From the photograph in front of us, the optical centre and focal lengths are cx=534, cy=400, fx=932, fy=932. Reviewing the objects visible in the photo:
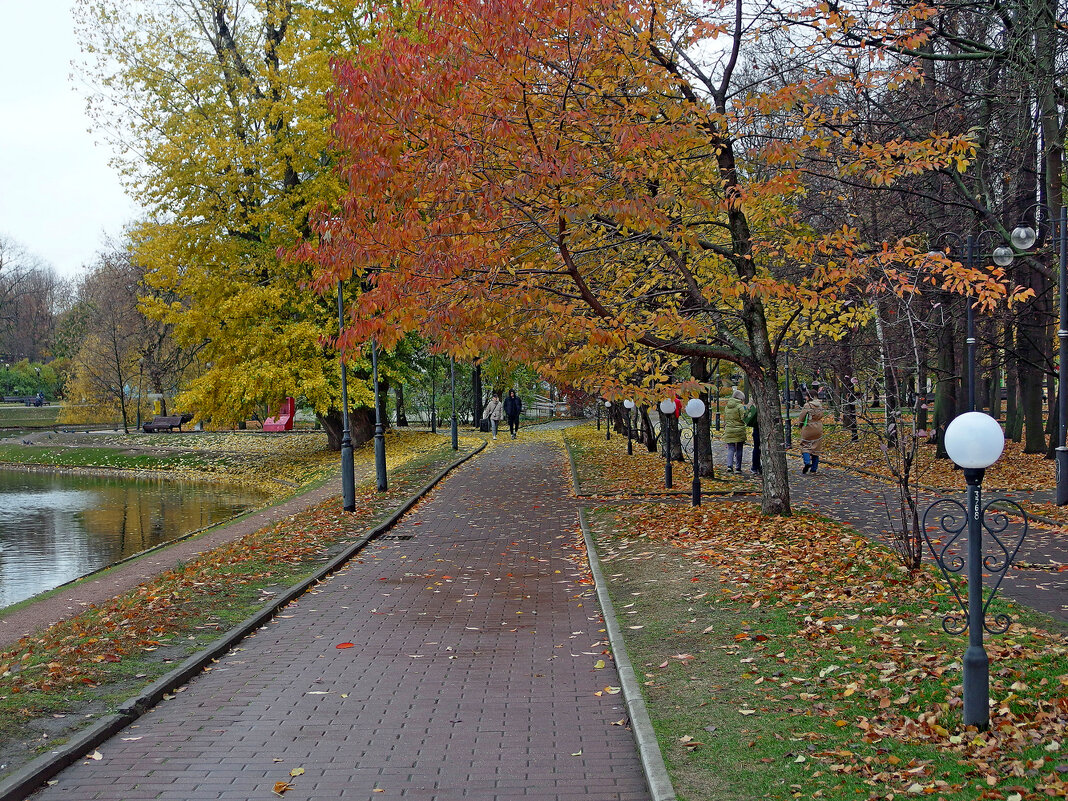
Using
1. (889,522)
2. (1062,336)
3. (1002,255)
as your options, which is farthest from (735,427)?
(889,522)

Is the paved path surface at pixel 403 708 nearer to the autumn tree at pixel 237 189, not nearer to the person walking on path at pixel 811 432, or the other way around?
the person walking on path at pixel 811 432

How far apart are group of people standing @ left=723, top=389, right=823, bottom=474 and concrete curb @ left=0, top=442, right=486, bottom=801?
12337 mm

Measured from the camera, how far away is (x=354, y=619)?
9289mm

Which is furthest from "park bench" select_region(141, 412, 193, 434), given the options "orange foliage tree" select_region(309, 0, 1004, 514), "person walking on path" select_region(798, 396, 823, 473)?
"orange foliage tree" select_region(309, 0, 1004, 514)

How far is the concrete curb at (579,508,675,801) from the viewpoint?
4836 mm

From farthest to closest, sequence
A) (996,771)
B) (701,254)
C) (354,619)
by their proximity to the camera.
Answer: (701,254)
(354,619)
(996,771)

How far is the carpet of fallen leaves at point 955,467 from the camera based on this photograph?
17797 mm

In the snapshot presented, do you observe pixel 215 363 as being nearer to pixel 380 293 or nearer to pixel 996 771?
pixel 380 293

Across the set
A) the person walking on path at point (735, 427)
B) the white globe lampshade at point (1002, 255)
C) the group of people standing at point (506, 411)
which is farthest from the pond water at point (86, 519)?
the white globe lampshade at point (1002, 255)

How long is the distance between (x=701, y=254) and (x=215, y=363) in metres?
20.5

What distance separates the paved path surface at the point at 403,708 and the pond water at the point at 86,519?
274 inches

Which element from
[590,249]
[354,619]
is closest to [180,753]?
[354,619]

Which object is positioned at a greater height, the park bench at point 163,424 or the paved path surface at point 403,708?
the park bench at point 163,424

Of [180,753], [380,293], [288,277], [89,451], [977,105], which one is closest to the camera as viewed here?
[180,753]
